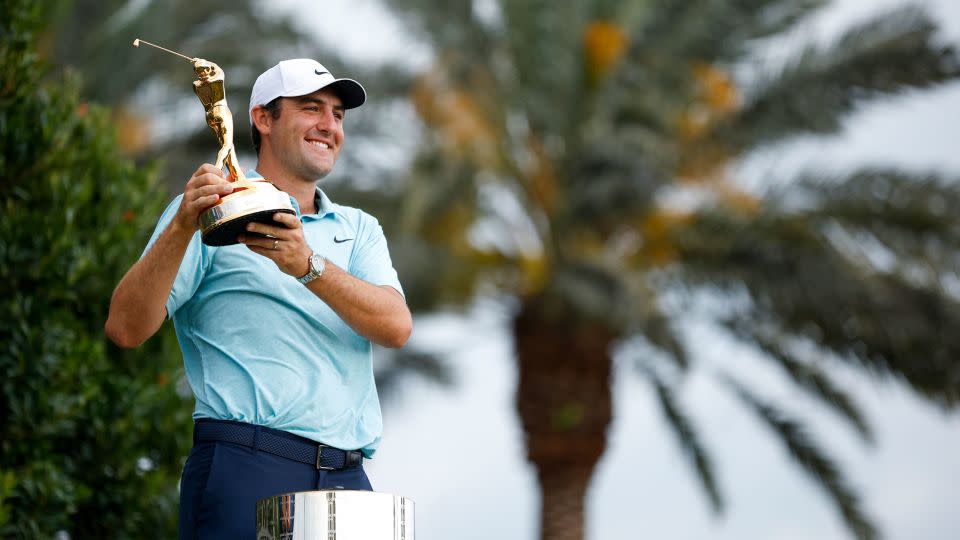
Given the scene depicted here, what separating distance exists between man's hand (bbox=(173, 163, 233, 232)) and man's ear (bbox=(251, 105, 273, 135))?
443 millimetres

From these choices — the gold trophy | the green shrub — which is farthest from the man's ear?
the green shrub

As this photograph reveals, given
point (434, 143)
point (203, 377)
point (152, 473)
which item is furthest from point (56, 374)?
point (434, 143)

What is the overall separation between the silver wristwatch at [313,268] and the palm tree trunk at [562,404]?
10.8m

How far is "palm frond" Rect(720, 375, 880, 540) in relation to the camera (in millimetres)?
14406

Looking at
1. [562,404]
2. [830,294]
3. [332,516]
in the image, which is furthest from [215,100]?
[562,404]

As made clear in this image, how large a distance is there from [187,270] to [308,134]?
18.9 inches

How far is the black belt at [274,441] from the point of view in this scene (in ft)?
12.1

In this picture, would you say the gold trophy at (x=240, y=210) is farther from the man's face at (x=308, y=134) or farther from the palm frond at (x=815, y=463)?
the palm frond at (x=815, y=463)

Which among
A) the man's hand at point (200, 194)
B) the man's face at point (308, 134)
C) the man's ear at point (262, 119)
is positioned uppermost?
the man's ear at point (262, 119)

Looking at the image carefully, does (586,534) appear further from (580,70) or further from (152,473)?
(152,473)

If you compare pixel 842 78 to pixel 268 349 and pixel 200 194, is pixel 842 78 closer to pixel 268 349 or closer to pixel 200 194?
pixel 268 349

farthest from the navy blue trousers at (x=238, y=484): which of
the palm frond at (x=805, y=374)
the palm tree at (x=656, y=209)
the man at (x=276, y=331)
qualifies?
the palm frond at (x=805, y=374)

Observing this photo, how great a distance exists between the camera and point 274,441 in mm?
3701

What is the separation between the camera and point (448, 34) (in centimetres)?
1389
